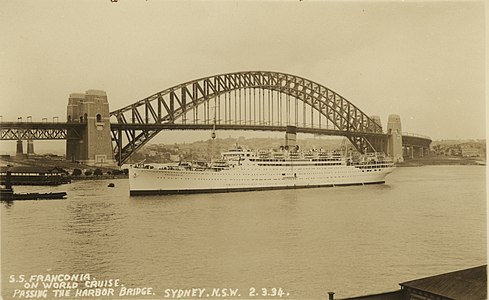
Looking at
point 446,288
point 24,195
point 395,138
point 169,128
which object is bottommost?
point 446,288

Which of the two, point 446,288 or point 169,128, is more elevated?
point 169,128

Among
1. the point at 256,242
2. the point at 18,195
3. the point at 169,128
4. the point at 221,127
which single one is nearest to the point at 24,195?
the point at 18,195

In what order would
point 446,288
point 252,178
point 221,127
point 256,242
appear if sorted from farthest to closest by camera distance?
point 252,178
point 221,127
point 256,242
point 446,288

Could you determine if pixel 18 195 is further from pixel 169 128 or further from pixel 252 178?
pixel 252 178

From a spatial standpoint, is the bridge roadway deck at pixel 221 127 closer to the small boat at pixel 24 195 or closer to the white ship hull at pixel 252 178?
the small boat at pixel 24 195

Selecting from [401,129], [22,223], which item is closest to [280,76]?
[401,129]

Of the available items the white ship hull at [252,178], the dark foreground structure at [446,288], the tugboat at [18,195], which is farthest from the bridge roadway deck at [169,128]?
the dark foreground structure at [446,288]
